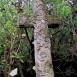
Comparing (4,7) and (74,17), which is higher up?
(4,7)

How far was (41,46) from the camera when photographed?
1.76 meters

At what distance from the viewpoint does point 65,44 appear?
11.0 feet

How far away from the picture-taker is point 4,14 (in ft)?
9.98

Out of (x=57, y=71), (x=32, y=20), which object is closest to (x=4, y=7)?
(x=32, y=20)

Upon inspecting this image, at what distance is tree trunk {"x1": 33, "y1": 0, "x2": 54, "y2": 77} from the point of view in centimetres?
170

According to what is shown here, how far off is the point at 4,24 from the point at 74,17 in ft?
4.91

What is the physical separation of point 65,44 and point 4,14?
1511 millimetres

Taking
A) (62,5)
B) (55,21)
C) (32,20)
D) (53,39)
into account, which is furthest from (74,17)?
(32,20)

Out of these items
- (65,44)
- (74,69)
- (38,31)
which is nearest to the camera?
(38,31)

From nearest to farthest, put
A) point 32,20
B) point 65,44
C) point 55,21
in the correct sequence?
1. point 32,20
2. point 55,21
3. point 65,44

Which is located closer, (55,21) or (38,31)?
(38,31)

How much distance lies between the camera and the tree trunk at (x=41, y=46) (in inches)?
67.0

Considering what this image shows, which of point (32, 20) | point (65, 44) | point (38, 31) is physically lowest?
point (65, 44)

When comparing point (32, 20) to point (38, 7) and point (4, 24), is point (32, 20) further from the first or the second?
point (4, 24)
